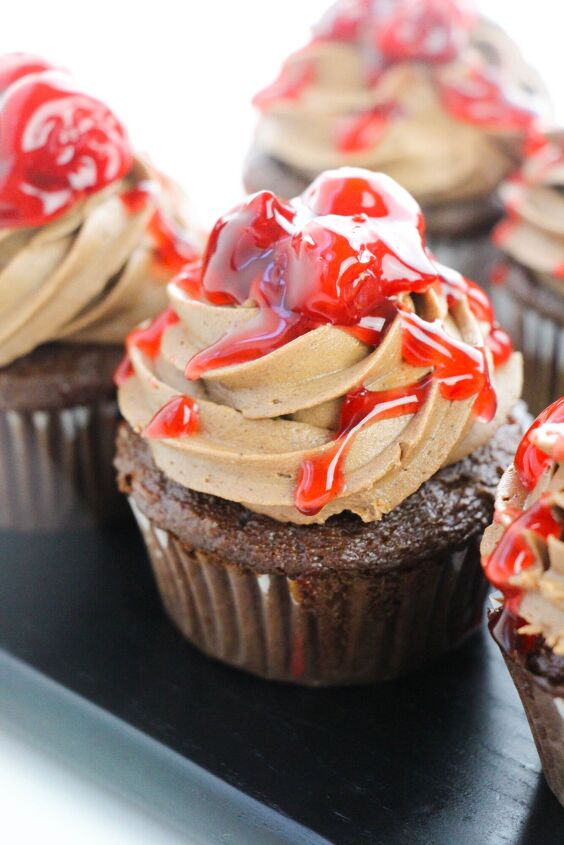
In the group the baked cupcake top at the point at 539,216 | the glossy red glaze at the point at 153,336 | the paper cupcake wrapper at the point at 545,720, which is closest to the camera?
the paper cupcake wrapper at the point at 545,720

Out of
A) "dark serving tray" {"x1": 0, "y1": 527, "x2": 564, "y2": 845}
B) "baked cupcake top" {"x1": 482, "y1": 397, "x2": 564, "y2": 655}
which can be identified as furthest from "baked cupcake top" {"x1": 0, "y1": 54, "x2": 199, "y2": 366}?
"baked cupcake top" {"x1": 482, "y1": 397, "x2": 564, "y2": 655}

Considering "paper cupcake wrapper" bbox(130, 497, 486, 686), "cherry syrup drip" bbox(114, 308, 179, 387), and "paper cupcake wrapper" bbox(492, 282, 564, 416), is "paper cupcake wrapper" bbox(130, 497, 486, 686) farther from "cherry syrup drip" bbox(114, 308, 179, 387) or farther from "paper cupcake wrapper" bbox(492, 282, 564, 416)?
"paper cupcake wrapper" bbox(492, 282, 564, 416)

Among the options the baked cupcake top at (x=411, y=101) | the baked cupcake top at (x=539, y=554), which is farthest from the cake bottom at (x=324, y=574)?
the baked cupcake top at (x=411, y=101)

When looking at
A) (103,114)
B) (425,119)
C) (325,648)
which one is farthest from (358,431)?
(425,119)

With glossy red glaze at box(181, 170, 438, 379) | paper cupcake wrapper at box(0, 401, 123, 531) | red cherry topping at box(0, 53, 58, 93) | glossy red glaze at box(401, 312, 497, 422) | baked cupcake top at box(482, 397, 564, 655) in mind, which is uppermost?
red cherry topping at box(0, 53, 58, 93)

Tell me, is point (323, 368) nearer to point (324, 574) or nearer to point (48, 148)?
point (324, 574)

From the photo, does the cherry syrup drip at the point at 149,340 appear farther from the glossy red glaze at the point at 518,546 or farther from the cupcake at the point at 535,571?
the glossy red glaze at the point at 518,546

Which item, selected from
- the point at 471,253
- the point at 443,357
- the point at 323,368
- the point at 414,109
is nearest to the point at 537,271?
the point at 471,253
